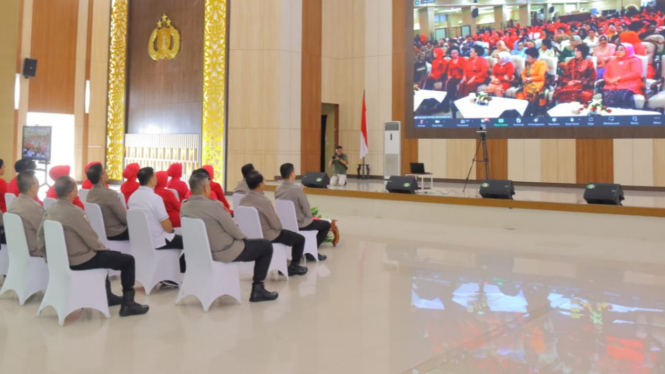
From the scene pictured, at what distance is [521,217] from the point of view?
9.53 metres

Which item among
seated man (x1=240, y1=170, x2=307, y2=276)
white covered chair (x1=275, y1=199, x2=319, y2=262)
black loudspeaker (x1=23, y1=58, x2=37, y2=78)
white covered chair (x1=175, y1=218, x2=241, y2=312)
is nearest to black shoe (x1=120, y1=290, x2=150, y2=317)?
white covered chair (x1=175, y1=218, x2=241, y2=312)

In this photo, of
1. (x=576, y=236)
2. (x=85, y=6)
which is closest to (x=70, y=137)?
(x=85, y=6)

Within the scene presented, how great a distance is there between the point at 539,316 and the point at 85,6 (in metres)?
17.2

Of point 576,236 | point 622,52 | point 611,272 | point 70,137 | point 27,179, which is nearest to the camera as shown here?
point 27,179

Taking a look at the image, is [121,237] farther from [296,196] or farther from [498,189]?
[498,189]

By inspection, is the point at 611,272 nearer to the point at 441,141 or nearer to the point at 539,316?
the point at 539,316

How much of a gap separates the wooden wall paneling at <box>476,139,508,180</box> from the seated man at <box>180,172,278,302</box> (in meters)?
10.9

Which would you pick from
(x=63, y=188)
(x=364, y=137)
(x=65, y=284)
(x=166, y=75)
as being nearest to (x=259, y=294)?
(x=65, y=284)

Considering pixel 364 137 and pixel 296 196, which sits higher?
pixel 364 137

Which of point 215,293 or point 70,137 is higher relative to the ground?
point 70,137

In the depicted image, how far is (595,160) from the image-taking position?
1344 cm

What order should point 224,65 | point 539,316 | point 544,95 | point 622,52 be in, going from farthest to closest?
point 224,65 → point 544,95 → point 622,52 → point 539,316

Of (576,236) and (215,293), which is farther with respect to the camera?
(576,236)

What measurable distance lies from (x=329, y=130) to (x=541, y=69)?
Result: 6318 millimetres
